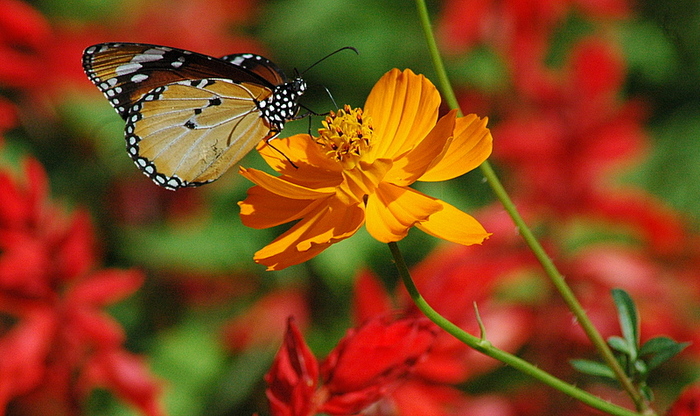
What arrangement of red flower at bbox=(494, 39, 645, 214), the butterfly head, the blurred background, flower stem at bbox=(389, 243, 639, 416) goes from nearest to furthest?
1. flower stem at bbox=(389, 243, 639, 416)
2. the butterfly head
3. the blurred background
4. red flower at bbox=(494, 39, 645, 214)

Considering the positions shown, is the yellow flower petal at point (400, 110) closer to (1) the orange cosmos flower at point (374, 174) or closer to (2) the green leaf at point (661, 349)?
(1) the orange cosmos flower at point (374, 174)

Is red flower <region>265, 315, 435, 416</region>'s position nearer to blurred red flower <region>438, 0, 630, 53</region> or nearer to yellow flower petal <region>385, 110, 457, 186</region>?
yellow flower petal <region>385, 110, 457, 186</region>

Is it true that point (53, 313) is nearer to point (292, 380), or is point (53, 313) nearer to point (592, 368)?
point (292, 380)

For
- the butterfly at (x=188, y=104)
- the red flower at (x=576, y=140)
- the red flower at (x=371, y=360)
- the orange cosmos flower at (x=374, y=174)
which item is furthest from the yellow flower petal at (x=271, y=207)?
the red flower at (x=576, y=140)

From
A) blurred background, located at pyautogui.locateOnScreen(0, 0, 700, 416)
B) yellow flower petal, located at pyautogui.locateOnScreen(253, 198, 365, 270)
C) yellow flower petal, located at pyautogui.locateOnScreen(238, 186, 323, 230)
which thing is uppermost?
yellow flower petal, located at pyautogui.locateOnScreen(238, 186, 323, 230)

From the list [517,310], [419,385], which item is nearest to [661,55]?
[517,310]

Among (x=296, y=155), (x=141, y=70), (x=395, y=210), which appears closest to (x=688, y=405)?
(x=395, y=210)

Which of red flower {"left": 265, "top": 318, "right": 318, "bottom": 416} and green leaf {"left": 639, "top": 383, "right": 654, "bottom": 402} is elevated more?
red flower {"left": 265, "top": 318, "right": 318, "bottom": 416}

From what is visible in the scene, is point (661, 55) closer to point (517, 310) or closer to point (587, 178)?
point (587, 178)

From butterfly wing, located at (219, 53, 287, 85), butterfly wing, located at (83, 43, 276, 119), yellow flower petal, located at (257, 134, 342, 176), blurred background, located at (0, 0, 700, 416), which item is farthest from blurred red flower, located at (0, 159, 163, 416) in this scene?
yellow flower petal, located at (257, 134, 342, 176)
